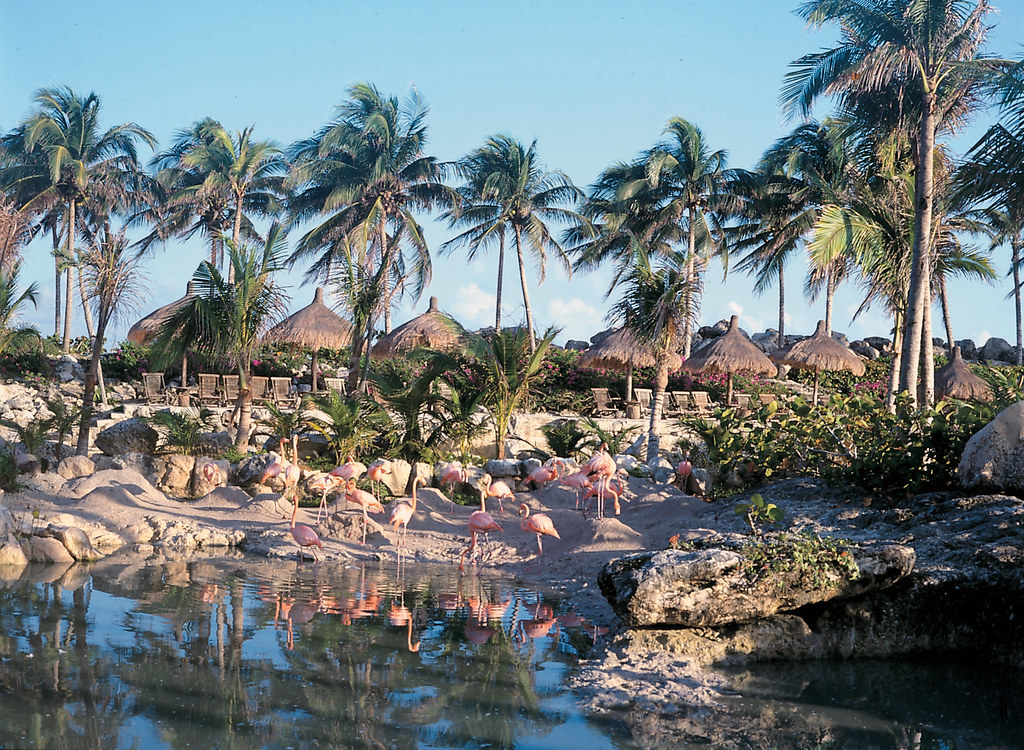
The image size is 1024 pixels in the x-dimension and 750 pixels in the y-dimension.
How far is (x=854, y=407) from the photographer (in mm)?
10430

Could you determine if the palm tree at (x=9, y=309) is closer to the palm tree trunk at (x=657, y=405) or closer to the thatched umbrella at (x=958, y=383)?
the palm tree trunk at (x=657, y=405)

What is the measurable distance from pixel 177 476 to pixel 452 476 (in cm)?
415

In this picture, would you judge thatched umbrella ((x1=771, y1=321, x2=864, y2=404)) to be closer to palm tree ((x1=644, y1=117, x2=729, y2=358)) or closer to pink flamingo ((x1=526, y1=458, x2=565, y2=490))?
palm tree ((x1=644, y1=117, x2=729, y2=358))

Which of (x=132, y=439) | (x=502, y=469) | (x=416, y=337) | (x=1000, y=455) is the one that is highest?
(x=416, y=337)

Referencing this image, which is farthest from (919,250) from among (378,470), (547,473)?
(378,470)

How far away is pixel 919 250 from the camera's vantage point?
44.8ft

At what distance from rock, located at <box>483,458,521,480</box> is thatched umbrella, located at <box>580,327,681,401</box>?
35.1 ft

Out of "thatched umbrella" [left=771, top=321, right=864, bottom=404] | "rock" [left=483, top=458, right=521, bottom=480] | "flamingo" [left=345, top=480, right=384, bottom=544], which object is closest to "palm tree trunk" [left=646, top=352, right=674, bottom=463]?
"rock" [left=483, top=458, right=521, bottom=480]

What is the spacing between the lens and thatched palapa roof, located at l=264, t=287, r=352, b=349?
22.5 metres

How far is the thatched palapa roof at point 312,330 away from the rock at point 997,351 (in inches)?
1124

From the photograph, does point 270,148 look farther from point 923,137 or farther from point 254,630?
point 254,630

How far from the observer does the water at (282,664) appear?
14.0ft

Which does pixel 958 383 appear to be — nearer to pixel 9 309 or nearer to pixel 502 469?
pixel 502 469

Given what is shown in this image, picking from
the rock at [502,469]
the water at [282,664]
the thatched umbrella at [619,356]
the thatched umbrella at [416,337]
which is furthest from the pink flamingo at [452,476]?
the thatched umbrella at [619,356]
